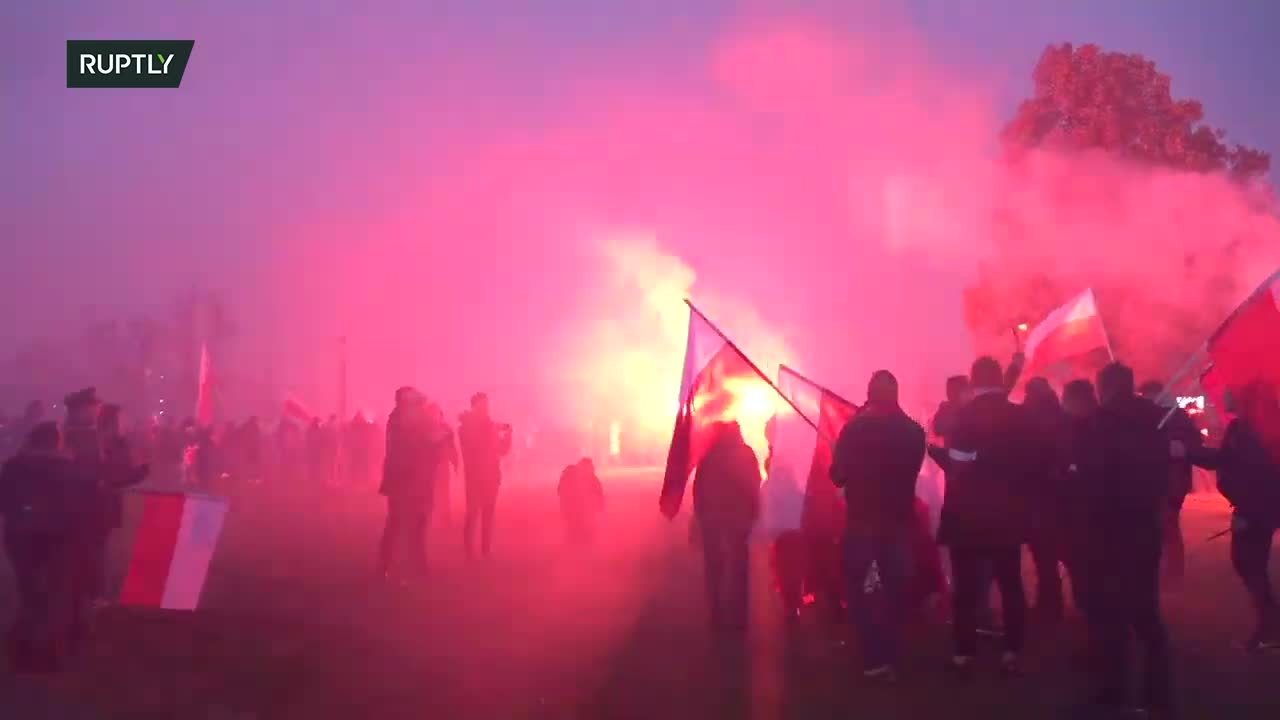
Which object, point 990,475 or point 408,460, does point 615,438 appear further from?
point 990,475

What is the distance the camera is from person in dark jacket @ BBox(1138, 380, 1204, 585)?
942cm

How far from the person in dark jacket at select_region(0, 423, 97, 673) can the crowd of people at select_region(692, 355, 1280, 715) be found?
4.44 m

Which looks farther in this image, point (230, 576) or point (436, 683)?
point (230, 576)

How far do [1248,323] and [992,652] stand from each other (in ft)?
9.95

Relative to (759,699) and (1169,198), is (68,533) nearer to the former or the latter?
(759,699)

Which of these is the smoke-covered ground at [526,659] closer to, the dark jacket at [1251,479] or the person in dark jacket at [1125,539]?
the person in dark jacket at [1125,539]

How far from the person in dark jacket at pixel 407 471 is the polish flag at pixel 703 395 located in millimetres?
3323

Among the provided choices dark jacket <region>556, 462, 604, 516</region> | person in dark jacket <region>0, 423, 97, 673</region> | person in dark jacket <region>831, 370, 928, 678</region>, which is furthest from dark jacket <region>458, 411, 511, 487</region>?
person in dark jacket <region>831, 370, 928, 678</region>

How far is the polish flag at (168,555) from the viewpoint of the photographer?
966 centimetres

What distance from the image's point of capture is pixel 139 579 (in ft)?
31.6

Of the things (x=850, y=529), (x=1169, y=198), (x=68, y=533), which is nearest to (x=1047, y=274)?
(x=1169, y=198)

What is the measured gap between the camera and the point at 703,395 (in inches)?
389

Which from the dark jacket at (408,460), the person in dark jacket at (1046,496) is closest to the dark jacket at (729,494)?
the person in dark jacket at (1046,496)

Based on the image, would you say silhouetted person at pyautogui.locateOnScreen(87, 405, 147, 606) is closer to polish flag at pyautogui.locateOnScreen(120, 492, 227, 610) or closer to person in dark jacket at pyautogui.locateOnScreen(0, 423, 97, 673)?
polish flag at pyautogui.locateOnScreen(120, 492, 227, 610)
